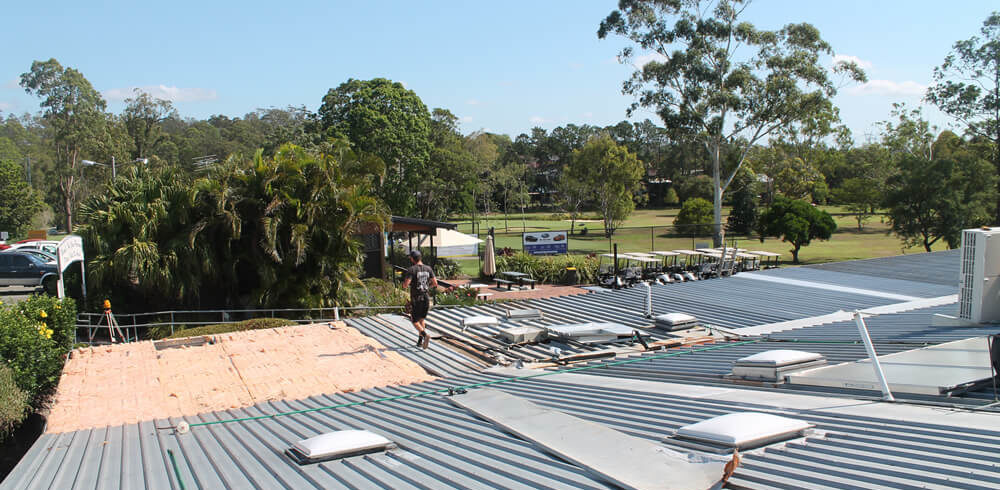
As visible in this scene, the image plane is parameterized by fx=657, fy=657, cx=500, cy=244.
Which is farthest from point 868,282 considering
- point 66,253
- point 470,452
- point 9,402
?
point 66,253

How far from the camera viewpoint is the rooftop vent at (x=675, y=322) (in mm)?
11484

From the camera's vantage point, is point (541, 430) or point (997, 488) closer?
point (997, 488)

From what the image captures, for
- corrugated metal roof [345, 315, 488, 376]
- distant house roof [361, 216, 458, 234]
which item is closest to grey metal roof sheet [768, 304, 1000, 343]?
corrugated metal roof [345, 315, 488, 376]

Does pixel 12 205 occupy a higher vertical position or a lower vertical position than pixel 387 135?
lower

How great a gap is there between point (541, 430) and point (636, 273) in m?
17.9

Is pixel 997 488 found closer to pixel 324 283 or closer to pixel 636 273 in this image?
pixel 324 283

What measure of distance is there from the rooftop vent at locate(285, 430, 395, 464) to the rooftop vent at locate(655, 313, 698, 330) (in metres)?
7.33

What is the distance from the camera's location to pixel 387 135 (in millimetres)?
46062

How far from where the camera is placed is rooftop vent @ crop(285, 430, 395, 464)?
4938 millimetres

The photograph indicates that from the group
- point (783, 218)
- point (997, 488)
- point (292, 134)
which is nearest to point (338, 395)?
point (997, 488)

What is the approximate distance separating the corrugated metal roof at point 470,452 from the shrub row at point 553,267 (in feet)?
70.5

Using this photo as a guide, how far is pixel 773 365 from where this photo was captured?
678 centimetres

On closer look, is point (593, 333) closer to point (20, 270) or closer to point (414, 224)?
point (414, 224)

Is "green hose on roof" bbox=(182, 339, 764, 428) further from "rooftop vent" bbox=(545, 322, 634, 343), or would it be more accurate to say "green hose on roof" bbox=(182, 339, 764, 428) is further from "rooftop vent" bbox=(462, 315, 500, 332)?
"rooftop vent" bbox=(462, 315, 500, 332)
